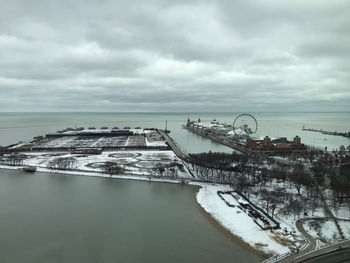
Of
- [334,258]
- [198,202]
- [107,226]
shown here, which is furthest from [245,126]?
[334,258]

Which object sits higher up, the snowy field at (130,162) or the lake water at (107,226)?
the snowy field at (130,162)

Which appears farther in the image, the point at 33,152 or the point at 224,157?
the point at 33,152

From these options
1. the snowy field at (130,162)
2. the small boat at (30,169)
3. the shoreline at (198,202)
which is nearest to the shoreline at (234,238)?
the shoreline at (198,202)

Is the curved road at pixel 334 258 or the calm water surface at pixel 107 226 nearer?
the curved road at pixel 334 258

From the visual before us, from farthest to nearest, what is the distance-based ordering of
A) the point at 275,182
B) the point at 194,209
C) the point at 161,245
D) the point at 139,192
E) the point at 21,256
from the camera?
the point at 275,182 < the point at 139,192 < the point at 194,209 < the point at 161,245 < the point at 21,256

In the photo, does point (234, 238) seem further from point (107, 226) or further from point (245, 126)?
point (245, 126)

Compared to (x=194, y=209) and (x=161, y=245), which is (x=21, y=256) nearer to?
(x=161, y=245)

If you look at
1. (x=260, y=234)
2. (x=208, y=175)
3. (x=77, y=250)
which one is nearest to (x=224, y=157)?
(x=208, y=175)

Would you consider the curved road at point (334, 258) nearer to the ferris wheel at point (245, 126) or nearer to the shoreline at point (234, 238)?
the shoreline at point (234, 238)
